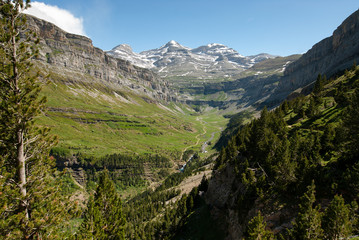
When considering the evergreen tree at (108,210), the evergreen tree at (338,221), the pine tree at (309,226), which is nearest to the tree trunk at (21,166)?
the evergreen tree at (108,210)

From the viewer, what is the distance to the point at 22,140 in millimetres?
17047

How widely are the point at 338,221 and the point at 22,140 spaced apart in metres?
35.1

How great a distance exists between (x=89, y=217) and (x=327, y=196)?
38422mm

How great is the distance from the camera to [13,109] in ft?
54.0

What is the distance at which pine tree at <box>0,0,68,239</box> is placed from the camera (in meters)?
16.1

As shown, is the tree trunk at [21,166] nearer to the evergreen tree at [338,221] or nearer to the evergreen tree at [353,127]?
the evergreen tree at [338,221]

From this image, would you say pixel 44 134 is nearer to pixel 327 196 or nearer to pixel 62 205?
pixel 62 205

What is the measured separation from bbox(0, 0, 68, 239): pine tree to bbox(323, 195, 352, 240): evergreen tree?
30234mm

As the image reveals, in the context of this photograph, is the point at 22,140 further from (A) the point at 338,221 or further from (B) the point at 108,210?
(A) the point at 338,221

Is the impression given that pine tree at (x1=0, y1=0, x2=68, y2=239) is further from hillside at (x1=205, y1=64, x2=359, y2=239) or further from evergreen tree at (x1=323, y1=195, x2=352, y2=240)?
evergreen tree at (x1=323, y1=195, x2=352, y2=240)

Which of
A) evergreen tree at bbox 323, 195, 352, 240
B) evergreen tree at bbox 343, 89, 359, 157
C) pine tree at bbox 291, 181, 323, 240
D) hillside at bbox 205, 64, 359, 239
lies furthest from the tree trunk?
evergreen tree at bbox 343, 89, 359, 157

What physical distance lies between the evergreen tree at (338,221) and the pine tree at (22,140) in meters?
30.2

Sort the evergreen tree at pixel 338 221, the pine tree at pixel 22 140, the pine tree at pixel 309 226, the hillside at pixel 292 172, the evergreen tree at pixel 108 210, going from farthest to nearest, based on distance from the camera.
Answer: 1. the evergreen tree at pixel 108 210
2. the hillside at pixel 292 172
3. the pine tree at pixel 309 226
4. the evergreen tree at pixel 338 221
5. the pine tree at pixel 22 140

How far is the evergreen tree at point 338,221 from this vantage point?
2183 cm
